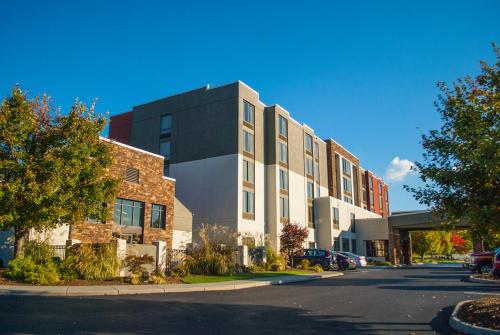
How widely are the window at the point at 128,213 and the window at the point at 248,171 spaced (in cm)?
1145

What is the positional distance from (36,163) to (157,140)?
82.2ft

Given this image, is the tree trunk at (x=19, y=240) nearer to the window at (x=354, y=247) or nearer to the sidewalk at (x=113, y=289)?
the sidewalk at (x=113, y=289)

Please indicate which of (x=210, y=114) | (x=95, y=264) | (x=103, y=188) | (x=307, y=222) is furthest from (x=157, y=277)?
(x=307, y=222)

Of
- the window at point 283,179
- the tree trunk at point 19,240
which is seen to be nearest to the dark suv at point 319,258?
the window at point 283,179

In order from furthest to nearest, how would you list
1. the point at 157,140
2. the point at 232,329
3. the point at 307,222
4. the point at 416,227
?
the point at 416,227
the point at 307,222
the point at 157,140
the point at 232,329

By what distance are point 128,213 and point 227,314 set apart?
18.2 meters

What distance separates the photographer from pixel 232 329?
867 centimetres

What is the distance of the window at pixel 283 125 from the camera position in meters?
42.8

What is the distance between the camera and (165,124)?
4188 centimetres

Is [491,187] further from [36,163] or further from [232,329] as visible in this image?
[36,163]

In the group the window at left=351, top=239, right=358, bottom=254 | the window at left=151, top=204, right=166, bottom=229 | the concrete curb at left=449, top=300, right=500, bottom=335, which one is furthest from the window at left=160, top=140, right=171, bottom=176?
the concrete curb at left=449, top=300, right=500, bottom=335

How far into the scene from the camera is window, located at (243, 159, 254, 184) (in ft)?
122

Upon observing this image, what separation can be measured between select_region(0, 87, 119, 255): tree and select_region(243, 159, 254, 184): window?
18.2m

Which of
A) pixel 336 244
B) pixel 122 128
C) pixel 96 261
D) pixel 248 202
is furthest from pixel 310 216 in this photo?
pixel 96 261
